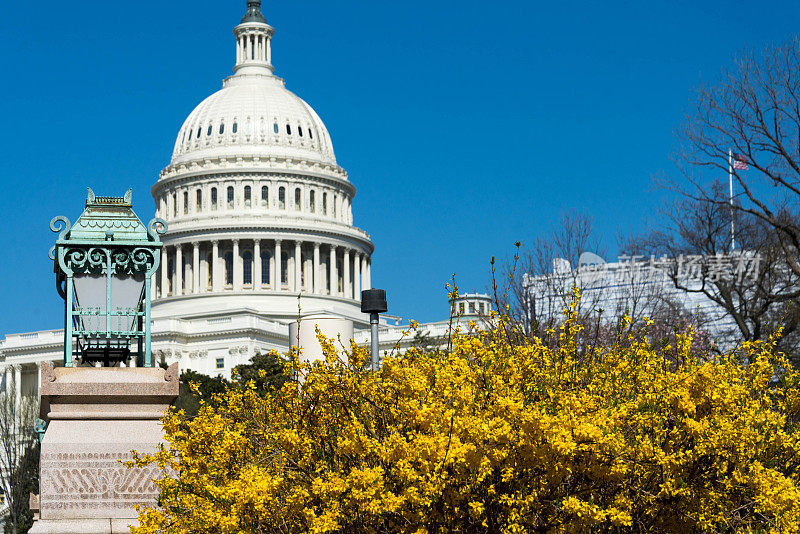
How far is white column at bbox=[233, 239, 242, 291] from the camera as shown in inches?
5295

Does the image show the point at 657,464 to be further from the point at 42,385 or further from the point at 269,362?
the point at 269,362

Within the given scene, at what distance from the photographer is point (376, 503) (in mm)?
11070

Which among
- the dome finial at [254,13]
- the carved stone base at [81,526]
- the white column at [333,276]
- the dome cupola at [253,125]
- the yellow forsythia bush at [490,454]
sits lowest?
the carved stone base at [81,526]

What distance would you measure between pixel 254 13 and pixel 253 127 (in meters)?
18.4

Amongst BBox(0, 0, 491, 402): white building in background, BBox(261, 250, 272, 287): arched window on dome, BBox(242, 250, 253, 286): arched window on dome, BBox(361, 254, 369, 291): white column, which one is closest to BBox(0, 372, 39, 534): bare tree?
BBox(0, 0, 491, 402): white building in background

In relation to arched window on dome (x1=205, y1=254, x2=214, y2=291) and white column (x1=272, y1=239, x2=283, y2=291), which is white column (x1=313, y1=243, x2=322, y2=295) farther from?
arched window on dome (x1=205, y1=254, x2=214, y2=291)

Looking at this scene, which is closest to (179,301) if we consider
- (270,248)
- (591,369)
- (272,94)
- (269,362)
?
(270,248)

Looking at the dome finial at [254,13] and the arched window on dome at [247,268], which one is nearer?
the arched window on dome at [247,268]

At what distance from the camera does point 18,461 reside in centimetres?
6588

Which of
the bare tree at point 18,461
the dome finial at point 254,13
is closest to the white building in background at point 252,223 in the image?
the dome finial at point 254,13

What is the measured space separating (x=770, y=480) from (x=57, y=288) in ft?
21.3

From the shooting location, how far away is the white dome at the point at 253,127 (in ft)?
468

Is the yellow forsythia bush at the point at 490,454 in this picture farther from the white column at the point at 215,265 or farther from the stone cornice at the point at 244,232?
the white column at the point at 215,265

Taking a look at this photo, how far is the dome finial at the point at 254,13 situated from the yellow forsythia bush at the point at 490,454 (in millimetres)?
145393
